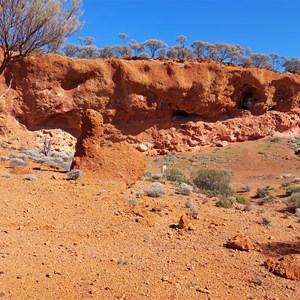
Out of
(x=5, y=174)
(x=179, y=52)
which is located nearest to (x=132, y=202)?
(x=5, y=174)

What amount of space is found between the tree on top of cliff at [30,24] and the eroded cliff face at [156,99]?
11.9m

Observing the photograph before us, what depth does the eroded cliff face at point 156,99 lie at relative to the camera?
2419 cm

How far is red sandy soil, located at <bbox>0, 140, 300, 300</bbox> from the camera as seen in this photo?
4219 millimetres

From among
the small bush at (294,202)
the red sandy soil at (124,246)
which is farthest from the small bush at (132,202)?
the small bush at (294,202)

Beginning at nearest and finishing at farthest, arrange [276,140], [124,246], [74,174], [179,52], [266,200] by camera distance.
Answer: [124,246] → [74,174] → [266,200] → [276,140] → [179,52]

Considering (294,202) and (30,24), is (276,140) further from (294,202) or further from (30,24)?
(30,24)

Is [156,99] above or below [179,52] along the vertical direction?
below

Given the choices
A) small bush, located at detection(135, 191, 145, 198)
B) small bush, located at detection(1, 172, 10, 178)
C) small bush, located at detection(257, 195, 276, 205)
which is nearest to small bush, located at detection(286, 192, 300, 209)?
small bush, located at detection(257, 195, 276, 205)

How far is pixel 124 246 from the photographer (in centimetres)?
556

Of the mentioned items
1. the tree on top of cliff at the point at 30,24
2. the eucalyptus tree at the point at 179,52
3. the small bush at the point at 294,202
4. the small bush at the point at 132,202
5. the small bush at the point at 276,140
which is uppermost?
the eucalyptus tree at the point at 179,52

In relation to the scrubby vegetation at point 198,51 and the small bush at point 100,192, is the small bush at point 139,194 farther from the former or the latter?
the scrubby vegetation at point 198,51

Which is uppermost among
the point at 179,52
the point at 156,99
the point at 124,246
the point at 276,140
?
the point at 179,52

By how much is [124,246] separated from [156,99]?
903 inches

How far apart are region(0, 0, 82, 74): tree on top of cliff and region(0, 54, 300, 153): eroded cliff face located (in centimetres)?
1195
